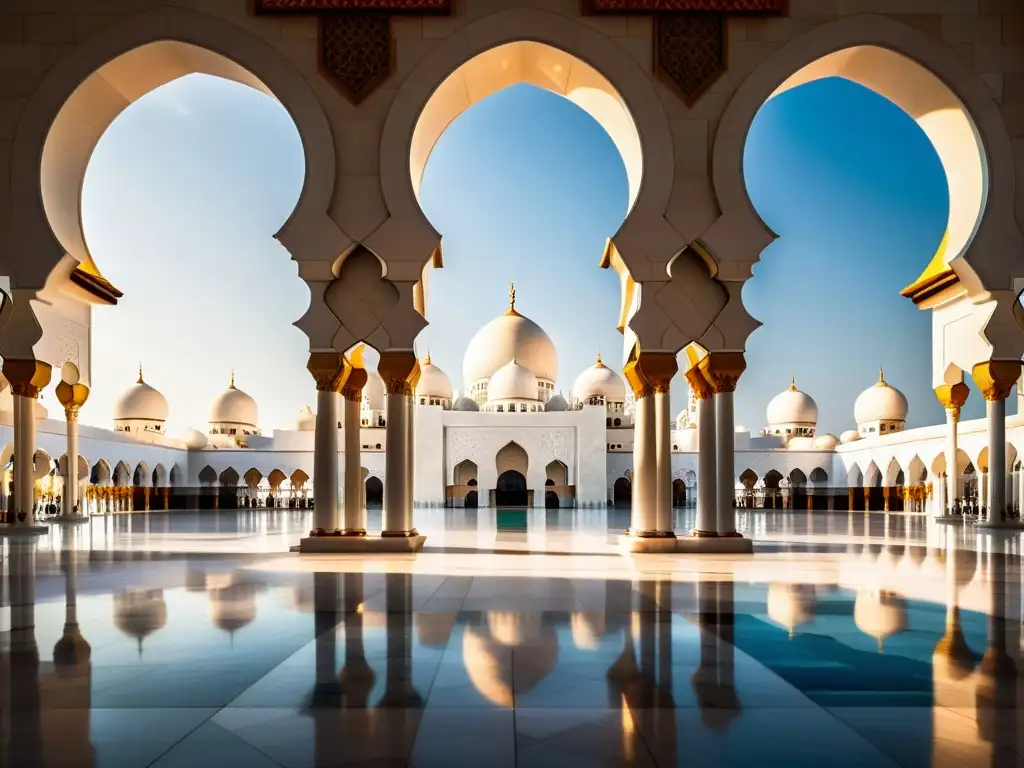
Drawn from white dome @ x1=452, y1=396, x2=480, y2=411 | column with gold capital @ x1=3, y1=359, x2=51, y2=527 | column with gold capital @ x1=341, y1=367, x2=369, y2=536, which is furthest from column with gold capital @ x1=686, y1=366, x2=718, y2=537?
white dome @ x1=452, y1=396, x2=480, y2=411

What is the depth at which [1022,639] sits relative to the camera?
11.2ft

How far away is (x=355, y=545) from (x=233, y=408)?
26486 millimetres

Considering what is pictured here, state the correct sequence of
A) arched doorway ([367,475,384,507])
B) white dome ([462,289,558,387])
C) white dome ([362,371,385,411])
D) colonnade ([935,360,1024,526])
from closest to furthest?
colonnade ([935,360,1024,526])
arched doorway ([367,475,384,507])
white dome ([462,289,558,387])
white dome ([362,371,385,411])

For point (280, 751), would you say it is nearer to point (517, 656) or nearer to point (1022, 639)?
point (517, 656)

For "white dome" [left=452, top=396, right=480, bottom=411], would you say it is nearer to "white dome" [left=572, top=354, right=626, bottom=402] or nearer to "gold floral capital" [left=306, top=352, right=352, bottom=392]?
"white dome" [left=572, top=354, right=626, bottom=402]

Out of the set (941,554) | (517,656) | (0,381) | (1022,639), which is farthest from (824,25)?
(0,381)

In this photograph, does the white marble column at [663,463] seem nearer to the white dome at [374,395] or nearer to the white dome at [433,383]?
the white dome at [433,383]

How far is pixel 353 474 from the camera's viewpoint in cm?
859

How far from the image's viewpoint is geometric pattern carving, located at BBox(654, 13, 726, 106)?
766cm

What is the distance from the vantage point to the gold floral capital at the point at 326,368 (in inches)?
304

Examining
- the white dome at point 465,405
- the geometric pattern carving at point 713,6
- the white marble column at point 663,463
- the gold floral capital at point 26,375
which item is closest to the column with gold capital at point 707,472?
the white marble column at point 663,463

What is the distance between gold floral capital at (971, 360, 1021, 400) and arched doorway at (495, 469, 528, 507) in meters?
21.6

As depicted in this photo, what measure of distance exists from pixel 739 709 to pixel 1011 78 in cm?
716

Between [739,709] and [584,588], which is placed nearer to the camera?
[739,709]
